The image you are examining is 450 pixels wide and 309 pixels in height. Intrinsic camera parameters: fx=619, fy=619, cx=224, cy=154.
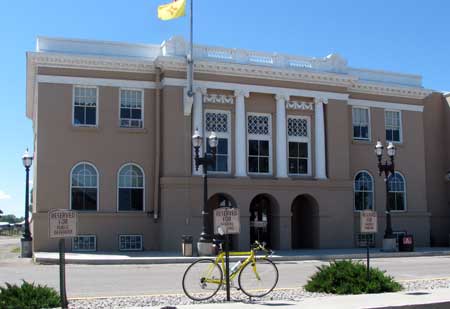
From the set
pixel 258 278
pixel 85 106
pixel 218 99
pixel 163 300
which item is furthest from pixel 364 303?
pixel 85 106

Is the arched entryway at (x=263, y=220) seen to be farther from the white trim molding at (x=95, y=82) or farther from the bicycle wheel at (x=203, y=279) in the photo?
the bicycle wheel at (x=203, y=279)

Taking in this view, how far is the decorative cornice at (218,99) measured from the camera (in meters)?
30.8

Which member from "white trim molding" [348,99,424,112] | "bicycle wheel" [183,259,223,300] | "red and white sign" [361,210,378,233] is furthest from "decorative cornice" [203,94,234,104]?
"bicycle wheel" [183,259,223,300]

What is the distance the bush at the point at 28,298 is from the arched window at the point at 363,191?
26.8 m

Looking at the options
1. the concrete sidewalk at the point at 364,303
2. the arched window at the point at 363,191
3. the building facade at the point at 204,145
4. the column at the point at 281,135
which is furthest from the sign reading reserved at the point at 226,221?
the arched window at the point at 363,191

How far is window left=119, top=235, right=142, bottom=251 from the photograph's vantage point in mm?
29641

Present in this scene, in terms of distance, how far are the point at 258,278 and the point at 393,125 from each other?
1035 inches

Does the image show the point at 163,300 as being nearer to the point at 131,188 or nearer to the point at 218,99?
the point at 131,188

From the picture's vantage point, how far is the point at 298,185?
31.9m

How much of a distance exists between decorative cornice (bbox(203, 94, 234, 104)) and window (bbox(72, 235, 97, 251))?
8.62 meters

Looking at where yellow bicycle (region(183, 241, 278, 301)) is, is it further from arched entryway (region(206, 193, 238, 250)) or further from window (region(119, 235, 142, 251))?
arched entryway (region(206, 193, 238, 250))

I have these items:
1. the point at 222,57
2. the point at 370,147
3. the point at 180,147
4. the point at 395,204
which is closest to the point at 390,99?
the point at 370,147

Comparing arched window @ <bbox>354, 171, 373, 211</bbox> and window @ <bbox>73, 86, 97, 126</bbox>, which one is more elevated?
window @ <bbox>73, 86, 97, 126</bbox>

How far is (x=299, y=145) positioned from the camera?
108 ft
